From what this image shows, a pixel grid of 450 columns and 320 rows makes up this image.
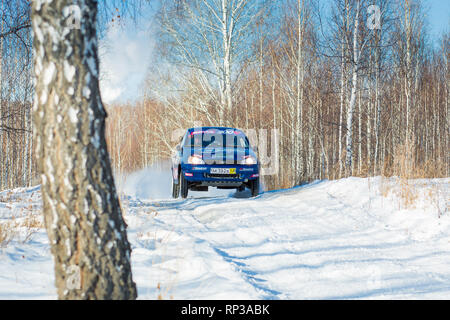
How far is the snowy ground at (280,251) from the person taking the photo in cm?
316

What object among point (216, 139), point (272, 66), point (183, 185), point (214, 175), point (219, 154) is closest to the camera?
point (214, 175)

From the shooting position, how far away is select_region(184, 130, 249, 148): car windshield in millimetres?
9375

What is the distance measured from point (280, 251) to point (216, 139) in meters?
5.56

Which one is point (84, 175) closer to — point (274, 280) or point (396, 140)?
point (274, 280)

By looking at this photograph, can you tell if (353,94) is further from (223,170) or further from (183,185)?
(183,185)

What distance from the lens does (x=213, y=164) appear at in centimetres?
868

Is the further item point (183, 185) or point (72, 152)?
point (183, 185)

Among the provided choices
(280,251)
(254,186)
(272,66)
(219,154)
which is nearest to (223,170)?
(219,154)

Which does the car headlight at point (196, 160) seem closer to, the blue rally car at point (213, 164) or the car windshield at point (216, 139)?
the blue rally car at point (213, 164)

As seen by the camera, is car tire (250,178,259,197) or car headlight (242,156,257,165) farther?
car tire (250,178,259,197)

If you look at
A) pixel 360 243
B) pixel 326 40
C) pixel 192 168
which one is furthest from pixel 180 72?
pixel 360 243

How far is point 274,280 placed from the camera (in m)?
3.48

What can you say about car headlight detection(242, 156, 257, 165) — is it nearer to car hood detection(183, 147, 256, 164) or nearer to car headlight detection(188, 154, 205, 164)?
car hood detection(183, 147, 256, 164)

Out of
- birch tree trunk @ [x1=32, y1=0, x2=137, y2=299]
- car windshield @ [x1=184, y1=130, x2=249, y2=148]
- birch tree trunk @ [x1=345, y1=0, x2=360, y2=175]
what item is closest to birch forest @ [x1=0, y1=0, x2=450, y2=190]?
birch tree trunk @ [x1=345, y1=0, x2=360, y2=175]
